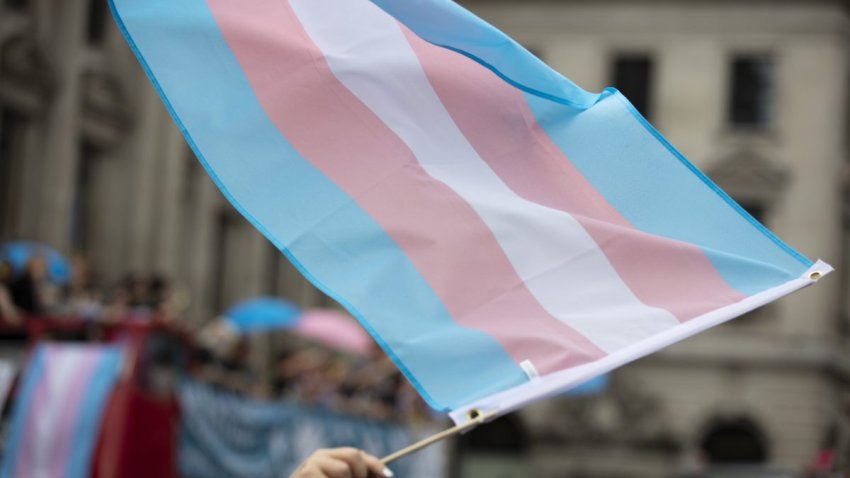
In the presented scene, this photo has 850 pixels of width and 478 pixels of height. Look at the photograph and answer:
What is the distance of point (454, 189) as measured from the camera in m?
5.00

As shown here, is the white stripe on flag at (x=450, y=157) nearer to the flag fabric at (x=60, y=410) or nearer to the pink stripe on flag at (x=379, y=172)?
the pink stripe on flag at (x=379, y=172)

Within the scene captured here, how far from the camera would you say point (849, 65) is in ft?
161

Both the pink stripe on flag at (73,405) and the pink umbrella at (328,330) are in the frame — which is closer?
the pink stripe on flag at (73,405)

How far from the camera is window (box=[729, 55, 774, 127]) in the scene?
49.2m

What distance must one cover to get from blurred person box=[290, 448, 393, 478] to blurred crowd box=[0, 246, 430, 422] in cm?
808

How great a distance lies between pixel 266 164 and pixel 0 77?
1986 cm

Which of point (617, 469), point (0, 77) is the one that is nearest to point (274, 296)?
point (617, 469)

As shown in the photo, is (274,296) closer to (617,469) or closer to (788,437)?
(617,469)

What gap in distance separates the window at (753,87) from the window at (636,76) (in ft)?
7.74

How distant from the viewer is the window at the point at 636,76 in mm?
50312

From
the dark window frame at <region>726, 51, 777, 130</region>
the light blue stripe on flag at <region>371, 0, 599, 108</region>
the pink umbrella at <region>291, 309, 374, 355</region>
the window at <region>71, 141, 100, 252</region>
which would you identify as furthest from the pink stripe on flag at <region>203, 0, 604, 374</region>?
the dark window frame at <region>726, 51, 777, 130</region>

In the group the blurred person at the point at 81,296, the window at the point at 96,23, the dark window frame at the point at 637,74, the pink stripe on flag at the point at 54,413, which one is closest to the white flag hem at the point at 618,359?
the pink stripe on flag at the point at 54,413

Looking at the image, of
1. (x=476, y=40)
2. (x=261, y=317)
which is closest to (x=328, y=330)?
(x=261, y=317)

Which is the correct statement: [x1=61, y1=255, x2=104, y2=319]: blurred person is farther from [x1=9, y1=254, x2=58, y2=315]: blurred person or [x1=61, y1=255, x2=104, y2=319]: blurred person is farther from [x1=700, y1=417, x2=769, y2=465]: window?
[x1=700, y1=417, x2=769, y2=465]: window
